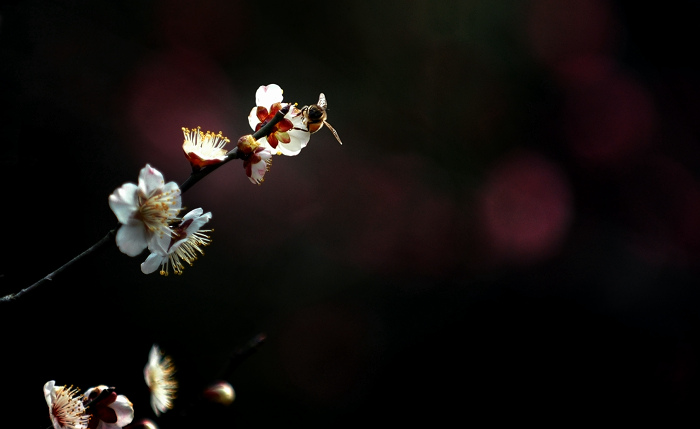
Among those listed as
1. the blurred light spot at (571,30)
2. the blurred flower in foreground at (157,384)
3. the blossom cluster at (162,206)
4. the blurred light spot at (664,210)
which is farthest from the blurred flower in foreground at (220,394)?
the blurred light spot at (571,30)

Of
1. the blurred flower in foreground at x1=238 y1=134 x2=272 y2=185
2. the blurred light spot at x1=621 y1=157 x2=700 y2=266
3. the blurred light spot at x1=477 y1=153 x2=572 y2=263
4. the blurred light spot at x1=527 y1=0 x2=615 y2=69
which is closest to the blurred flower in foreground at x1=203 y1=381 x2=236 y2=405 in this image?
the blurred flower in foreground at x1=238 y1=134 x2=272 y2=185

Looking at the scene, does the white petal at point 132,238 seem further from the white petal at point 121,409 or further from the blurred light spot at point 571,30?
the blurred light spot at point 571,30

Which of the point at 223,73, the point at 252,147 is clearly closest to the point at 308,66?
the point at 223,73

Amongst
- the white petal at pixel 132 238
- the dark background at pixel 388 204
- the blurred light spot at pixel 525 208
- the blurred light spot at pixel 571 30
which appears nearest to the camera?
the white petal at pixel 132 238

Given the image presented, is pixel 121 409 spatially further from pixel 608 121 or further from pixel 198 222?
pixel 608 121

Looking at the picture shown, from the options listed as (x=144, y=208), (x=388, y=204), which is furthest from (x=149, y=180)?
(x=388, y=204)

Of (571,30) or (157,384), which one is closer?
(157,384)

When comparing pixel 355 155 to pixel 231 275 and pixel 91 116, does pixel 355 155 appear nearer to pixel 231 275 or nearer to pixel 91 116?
pixel 231 275
